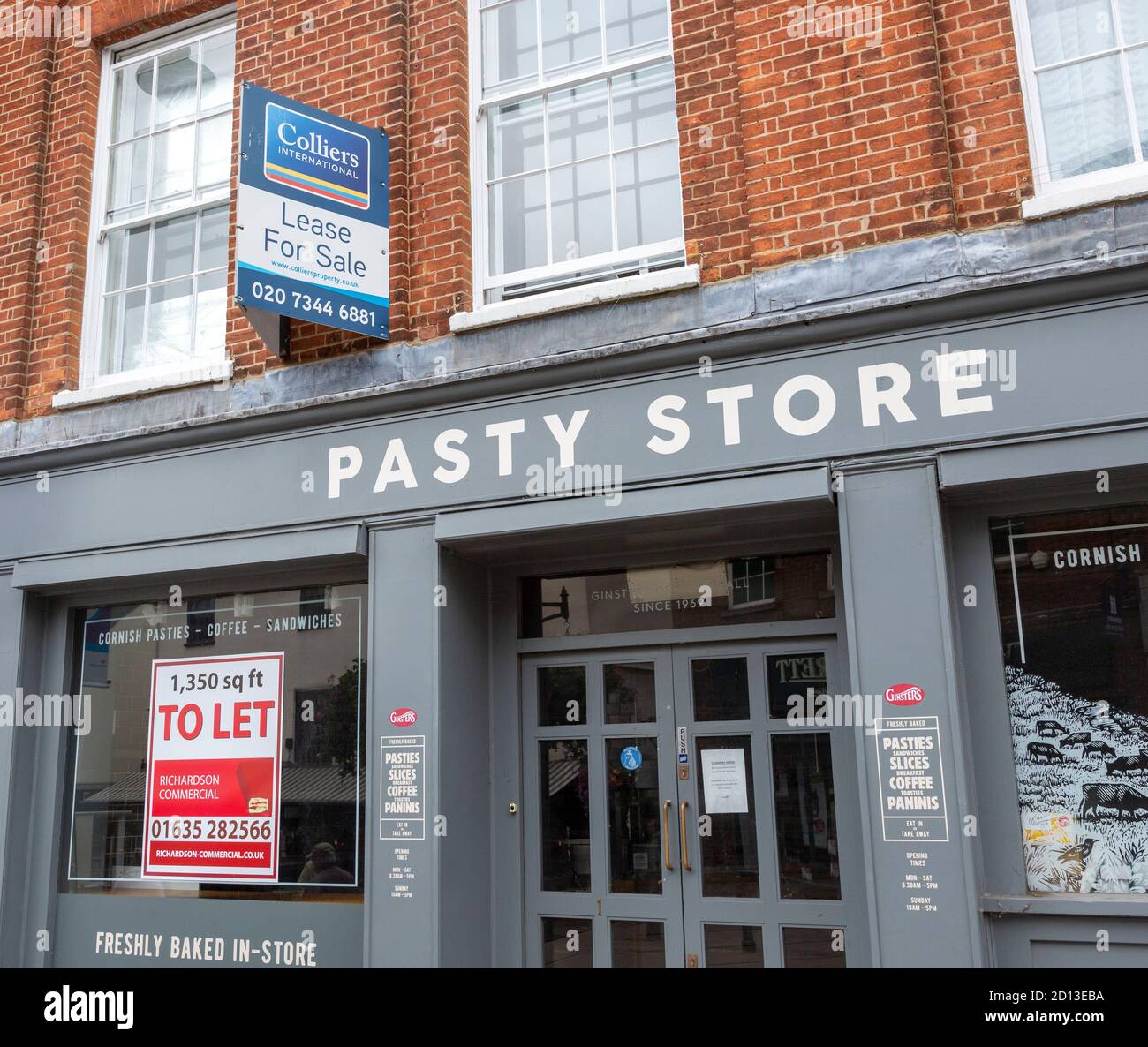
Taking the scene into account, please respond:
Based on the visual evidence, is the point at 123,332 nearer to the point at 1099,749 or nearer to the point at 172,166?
the point at 172,166

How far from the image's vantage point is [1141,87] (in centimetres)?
569

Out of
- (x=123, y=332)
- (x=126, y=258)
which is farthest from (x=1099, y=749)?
(x=126, y=258)

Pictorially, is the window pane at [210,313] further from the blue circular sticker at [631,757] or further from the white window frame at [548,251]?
the blue circular sticker at [631,757]

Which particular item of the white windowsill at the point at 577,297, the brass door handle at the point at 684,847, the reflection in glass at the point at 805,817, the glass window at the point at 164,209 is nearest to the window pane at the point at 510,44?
the white windowsill at the point at 577,297

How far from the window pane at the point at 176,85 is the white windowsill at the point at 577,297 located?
3.20 m

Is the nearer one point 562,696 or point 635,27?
point 562,696

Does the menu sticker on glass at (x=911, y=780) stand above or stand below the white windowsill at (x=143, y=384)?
below

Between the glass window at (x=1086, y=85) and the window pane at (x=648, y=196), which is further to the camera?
the window pane at (x=648, y=196)

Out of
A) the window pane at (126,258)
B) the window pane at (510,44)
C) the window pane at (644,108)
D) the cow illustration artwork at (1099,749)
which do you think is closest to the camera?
the cow illustration artwork at (1099,749)

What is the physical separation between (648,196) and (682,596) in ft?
7.98

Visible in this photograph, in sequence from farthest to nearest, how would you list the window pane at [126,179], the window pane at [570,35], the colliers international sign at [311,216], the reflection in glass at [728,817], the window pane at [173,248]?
the window pane at [126,179]
the window pane at [173,248]
the window pane at [570,35]
the colliers international sign at [311,216]
the reflection in glass at [728,817]

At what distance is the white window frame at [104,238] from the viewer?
770cm

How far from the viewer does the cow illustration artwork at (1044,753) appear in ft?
17.6
